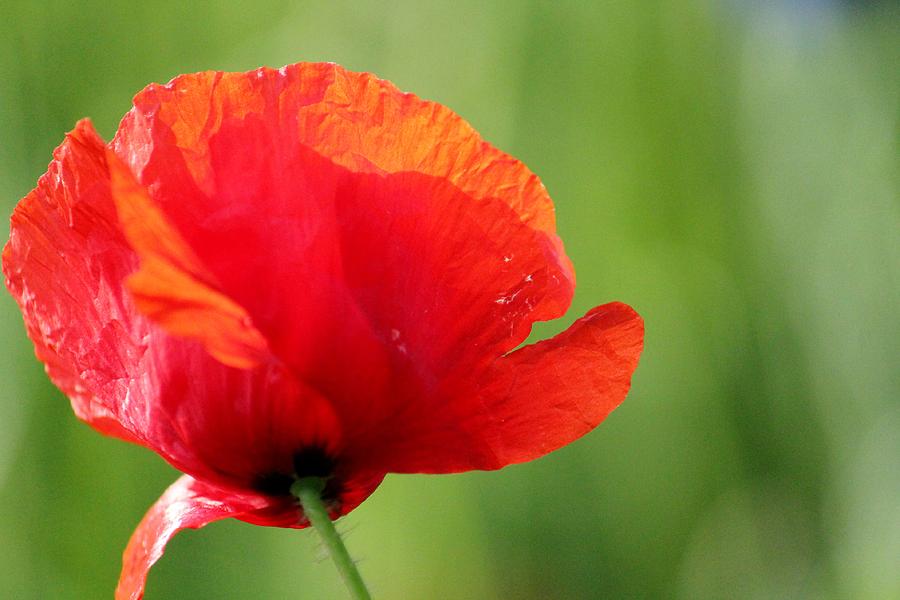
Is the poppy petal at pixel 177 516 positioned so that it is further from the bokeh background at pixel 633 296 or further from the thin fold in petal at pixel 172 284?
the bokeh background at pixel 633 296

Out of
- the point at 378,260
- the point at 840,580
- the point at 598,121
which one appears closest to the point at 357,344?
the point at 378,260

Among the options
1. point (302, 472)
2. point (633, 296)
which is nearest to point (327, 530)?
point (302, 472)

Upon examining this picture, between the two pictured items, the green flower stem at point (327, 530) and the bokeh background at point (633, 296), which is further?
the bokeh background at point (633, 296)

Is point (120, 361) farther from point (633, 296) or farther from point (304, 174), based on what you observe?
point (633, 296)

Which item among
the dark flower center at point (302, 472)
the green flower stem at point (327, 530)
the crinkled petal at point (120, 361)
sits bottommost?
the green flower stem at point (327, 530)

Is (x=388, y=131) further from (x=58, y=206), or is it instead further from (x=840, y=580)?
(x=840, y=580)

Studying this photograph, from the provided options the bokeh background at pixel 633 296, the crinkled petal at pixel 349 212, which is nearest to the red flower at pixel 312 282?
the crinkled petal at pixel 349 212

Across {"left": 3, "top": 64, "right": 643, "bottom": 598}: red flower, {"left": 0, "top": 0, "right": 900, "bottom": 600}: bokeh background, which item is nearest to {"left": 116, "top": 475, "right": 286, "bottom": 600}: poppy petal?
{"left": 3, "top": 64, "right": 643, "bottom": 598}: red flower
